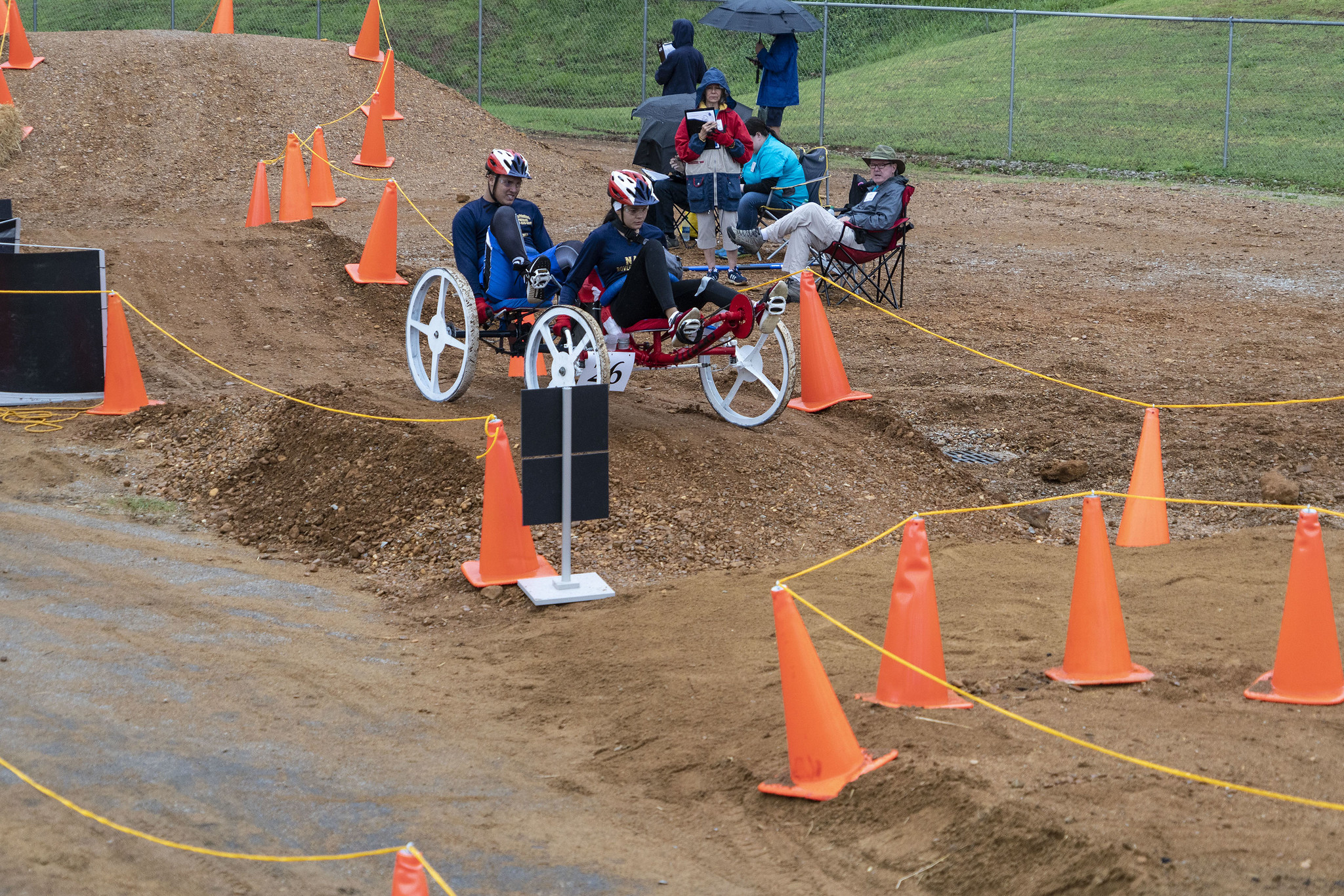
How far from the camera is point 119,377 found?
10523 millimetres

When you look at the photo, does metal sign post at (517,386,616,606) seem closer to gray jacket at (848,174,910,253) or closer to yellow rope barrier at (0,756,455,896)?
yellow rope barrier at (0,756,455,896)

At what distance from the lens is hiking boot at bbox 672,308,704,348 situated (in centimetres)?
876

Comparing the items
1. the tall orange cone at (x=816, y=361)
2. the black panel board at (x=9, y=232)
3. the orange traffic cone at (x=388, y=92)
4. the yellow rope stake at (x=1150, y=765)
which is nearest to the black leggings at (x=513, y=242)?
the tall orange cone at (x=816, y=361)

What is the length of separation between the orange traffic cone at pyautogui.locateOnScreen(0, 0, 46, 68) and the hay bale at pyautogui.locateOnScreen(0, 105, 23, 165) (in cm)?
181

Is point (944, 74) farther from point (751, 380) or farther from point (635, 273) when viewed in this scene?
point (635, 273)

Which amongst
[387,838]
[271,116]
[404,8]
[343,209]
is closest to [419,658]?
[387,838]

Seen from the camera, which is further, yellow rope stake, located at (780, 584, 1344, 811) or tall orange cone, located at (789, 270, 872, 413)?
tall orange cone, located at (789, 270, 872, 413)

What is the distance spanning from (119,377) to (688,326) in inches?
188

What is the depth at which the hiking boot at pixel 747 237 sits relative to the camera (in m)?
14.5

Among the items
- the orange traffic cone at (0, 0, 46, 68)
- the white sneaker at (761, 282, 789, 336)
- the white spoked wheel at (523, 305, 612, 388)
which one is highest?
the orange traffic cone at (0, 0, 46, 68)

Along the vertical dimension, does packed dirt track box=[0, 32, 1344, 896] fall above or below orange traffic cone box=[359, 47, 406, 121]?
below

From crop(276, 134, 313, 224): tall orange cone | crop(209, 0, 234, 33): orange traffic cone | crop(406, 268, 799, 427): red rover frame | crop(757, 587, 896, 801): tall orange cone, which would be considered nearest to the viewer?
crop(757, 587, 896, 801): tall orange cone

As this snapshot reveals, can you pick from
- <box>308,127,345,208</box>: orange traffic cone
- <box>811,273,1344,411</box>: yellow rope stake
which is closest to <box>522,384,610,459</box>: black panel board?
<box>811,273,1344,411</box>: yellow rope stake

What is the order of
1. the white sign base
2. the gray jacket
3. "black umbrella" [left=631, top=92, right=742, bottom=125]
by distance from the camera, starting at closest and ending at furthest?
the white sign base
the gray jacket
"black umbrella" [left=631, top=92, right=742, bottom=125]
